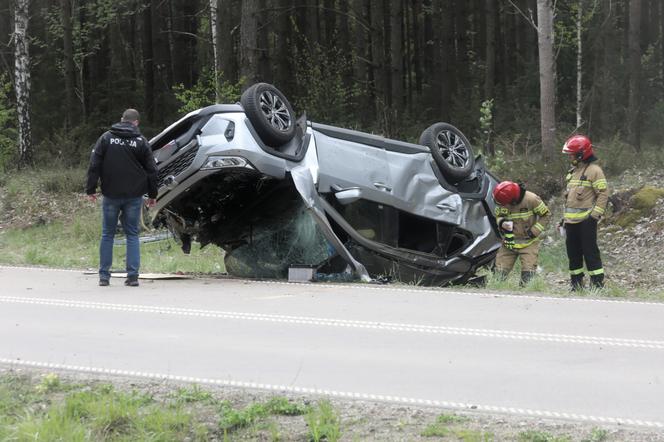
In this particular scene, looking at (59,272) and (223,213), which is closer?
(223,213)

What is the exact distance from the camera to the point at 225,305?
8.30 meters

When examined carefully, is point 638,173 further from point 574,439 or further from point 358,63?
point 358,63

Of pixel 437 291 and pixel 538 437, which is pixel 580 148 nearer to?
pixel 437 291

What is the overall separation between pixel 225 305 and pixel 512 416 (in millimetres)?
4103

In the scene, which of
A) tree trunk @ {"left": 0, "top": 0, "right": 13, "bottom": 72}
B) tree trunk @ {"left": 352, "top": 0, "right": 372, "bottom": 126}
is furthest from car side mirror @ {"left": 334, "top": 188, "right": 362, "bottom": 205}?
tree trunk @ {"left": 0, "top": 0, "right": 13, "bottom": 72}

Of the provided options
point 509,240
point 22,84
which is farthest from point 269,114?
point 22,84

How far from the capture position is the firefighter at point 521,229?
1093 centimetres

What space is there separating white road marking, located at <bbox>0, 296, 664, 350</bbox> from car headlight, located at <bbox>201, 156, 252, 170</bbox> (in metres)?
1.55

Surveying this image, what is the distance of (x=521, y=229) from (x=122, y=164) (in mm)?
4832

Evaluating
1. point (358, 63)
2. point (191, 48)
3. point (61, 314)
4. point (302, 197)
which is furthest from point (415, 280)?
point (191, 48)

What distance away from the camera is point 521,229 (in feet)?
36.2

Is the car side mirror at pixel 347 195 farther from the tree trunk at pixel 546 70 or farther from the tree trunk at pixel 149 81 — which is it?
the tree trunk at pixel 149 81

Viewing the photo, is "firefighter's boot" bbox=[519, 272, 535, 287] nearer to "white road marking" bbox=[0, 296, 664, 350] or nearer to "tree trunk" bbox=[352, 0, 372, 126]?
"white road marking" bbox=[0, 296, 664, 350]

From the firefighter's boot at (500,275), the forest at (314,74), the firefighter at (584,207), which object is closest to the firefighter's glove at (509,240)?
the firefighter's boot at (500,275)
